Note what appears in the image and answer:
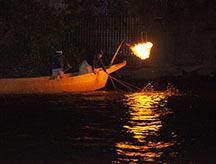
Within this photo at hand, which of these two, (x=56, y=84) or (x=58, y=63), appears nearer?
(x=56, y=84)

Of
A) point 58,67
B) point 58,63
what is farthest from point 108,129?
point 58,63

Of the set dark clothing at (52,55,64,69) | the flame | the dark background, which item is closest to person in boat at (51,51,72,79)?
dark clothing at (52,55,64,69)

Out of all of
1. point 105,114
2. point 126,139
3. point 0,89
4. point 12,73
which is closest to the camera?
point 126,139

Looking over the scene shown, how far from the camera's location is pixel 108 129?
16.5m

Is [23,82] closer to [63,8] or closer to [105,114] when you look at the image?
[105,114]

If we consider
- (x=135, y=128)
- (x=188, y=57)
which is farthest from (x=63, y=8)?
(x=135, y=128)

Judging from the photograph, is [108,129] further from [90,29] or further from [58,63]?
[90,29]

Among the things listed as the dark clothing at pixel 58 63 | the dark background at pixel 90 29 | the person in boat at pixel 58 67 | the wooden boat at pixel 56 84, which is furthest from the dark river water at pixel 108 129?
the dark background at pixel 90 29

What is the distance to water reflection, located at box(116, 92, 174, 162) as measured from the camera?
13170mm

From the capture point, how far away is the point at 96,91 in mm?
27297

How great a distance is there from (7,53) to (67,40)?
381 cm

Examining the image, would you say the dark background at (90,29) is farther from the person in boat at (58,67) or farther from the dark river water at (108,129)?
the dark river water at (108,129)

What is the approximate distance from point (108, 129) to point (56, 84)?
31.9 feet

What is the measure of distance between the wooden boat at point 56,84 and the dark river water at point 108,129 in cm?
63
